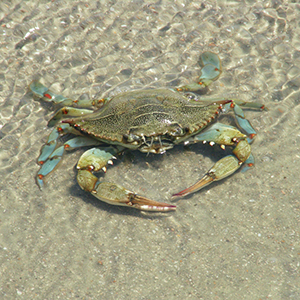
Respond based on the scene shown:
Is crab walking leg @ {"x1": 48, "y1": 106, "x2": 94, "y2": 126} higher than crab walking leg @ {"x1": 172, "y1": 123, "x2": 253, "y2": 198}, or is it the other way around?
crab walking leg @ {"x1": 48, "y1": 106, "x2": 94, "y2": 126}

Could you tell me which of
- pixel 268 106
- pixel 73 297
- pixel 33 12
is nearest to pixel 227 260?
pixel 73 297

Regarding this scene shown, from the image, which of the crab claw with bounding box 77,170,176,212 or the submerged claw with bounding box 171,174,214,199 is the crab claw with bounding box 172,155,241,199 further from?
the crab claw with bounding box 77,170,176,212

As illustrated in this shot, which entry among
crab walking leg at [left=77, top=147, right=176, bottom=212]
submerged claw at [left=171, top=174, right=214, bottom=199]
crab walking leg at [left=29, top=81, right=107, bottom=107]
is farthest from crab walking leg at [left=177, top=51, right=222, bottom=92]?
crab walking leg at [left=77, top=147, right=176, bottom=212]

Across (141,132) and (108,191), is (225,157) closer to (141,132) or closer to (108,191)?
(141,132)

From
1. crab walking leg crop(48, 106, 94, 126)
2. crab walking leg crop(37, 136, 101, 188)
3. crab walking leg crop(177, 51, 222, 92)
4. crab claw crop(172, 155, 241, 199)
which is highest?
crab walking leg crop(48, 106, 94, 126)

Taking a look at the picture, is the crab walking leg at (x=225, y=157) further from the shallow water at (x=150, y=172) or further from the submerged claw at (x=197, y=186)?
the shallow water at (x=150, y=172)

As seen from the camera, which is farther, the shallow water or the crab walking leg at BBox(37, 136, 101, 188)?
the crab walking leg at BBox(37, 136, 101, 188)

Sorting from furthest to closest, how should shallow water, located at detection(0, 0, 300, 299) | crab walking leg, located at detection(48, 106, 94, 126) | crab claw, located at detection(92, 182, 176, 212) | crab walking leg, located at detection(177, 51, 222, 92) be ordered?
crab walking leg, located at detection(177, 51, 222, 92) → crab walking leg, located at detection(48, 106, 94, 126) → crab claw, located at detection(92, 182, 176, 212) → shallow water, located at detection(0, 0, 300, 299)

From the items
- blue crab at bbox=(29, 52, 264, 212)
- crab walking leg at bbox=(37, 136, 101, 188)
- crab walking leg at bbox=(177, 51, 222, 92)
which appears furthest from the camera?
crab walking leg at bbox=(177, 51, 222, 92)
